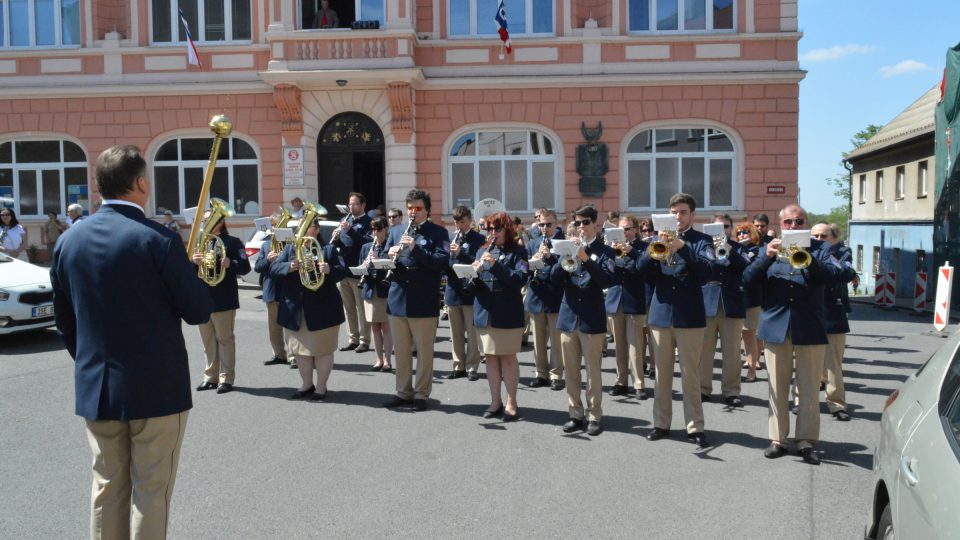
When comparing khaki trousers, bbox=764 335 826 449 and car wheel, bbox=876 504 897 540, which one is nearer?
car wheel, bbox=876 504 897 540

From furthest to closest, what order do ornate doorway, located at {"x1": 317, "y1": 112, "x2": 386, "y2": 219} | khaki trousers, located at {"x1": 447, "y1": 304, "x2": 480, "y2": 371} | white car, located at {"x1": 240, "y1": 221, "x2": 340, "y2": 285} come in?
ornate doorway, located at {"x1": 317, "y1": 112, "x2": 386, "y2": 219}
white car, located at {"x1": 240, "y1": 221, "x2": 340, "y2": 285}
khaki trousers, located at {"x1": 447, "y1": 304, "x2": 480, "y2": 371}

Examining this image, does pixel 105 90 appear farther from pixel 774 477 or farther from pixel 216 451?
pixel 774 477

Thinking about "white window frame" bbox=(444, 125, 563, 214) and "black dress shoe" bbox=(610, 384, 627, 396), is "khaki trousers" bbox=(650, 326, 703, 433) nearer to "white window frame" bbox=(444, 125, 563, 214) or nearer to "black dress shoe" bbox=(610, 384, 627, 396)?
"black dress shoe" bbox=(610, 384, 627, 396)

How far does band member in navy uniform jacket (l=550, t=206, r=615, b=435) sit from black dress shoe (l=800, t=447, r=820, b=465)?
1740 mm

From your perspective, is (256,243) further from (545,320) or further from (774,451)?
(774,451)

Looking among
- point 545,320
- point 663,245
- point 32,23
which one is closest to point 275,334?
point 545,320

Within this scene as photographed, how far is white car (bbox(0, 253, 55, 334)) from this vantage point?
11820 millimetres

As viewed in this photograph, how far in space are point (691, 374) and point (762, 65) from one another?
14372 mm

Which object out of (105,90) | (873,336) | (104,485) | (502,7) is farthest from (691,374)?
(105,90)

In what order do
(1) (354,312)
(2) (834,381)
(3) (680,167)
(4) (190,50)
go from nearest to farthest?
(2) (834,381)
(1) (354,312)
(4) (190,50)
(3) (680,167)

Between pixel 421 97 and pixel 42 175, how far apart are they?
1008 centimetres

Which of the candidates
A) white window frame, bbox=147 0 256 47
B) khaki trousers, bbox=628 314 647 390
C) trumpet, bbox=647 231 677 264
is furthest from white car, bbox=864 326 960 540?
white window frame, bbox=147 0 256 47

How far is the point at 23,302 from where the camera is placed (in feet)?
39.3

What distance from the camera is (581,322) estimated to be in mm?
7609
